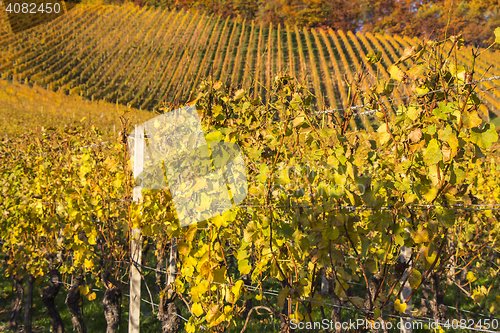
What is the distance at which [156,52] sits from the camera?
27.6 meters

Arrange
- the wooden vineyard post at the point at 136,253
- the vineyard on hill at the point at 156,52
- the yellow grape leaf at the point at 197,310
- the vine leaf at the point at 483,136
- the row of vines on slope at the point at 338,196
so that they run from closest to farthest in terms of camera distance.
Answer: the vine leaf at the point at 483,136, the row of vines on slope at the point at 338,196, the yellow grape leaf at the point at 197,310, the wooden vineyard post at the point at 136,253, the vineyard on hill at the point at 156,52

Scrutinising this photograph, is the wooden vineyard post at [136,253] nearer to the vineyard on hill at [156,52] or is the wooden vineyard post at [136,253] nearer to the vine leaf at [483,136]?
the vine leaf at [483,136]

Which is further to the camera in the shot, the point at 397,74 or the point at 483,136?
the point at 397,74

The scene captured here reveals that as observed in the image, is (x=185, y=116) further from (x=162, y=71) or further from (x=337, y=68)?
(x=162, y=71)

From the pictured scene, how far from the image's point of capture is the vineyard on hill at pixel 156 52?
21.5 meters

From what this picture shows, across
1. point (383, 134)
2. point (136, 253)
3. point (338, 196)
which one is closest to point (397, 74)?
point (383, 134)

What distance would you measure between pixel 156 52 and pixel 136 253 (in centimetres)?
2874

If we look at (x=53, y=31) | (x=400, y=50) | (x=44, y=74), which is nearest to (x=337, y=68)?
(x=400, y=50)

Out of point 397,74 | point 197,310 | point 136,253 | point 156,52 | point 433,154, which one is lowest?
point 197,310

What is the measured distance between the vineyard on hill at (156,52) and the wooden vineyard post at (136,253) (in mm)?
17317

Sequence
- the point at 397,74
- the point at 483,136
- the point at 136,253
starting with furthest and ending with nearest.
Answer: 1. the point at 136,253
2. the point at 397,74
3. the point at 483,136

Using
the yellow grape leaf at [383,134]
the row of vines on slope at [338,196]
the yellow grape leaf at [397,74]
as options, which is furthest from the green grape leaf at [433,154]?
the yellow grape leaf at [397,74]

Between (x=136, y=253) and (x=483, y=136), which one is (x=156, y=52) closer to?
(x=136, y=253)

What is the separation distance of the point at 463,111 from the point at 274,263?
93 centimetres
